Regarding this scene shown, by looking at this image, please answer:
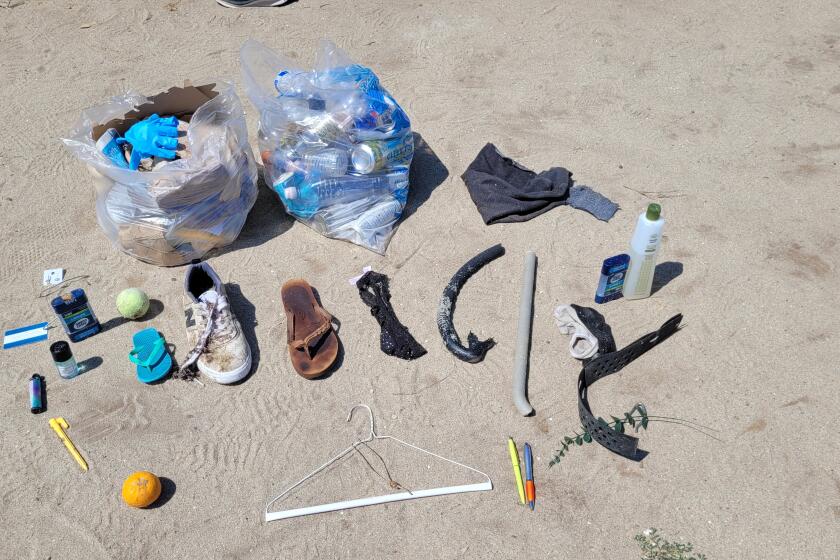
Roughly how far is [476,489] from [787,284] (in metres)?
2.05

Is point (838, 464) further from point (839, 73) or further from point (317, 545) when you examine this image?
point (839, 73)

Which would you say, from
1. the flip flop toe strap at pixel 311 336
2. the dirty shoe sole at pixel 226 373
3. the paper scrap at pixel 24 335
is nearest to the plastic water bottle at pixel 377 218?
the flip flop toe strap at pixel 311 336

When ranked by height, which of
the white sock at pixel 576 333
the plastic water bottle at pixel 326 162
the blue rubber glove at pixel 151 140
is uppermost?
the blue rubber glove at pixel 151 140

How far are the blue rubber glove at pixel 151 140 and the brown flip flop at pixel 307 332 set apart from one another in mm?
990

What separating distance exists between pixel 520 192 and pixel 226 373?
1.99m

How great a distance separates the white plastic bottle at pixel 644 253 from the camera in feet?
11.3

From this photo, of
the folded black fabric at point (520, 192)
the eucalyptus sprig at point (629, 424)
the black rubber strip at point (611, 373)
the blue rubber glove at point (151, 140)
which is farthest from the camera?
the folded black fabric at point (520, 192)

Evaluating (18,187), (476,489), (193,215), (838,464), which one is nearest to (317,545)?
(476,489)

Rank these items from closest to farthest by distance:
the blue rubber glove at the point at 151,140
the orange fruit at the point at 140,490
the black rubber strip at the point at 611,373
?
the orange fruit at the point at 140,490
the black rubber strip at the point at 611,373
the blue rubber glove at the point at 151,140

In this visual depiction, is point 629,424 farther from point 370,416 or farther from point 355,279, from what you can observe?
point 355,279

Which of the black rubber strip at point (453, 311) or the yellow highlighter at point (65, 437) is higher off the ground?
the black rubber strip at point (453, 311)

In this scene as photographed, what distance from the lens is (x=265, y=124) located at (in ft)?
13.4

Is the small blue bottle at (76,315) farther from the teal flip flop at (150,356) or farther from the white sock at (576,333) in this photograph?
the white sock at (576,333)

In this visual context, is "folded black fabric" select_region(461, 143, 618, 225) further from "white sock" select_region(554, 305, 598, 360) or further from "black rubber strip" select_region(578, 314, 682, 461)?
"black rubber strip" select_region(578, 314, 682, 461)
